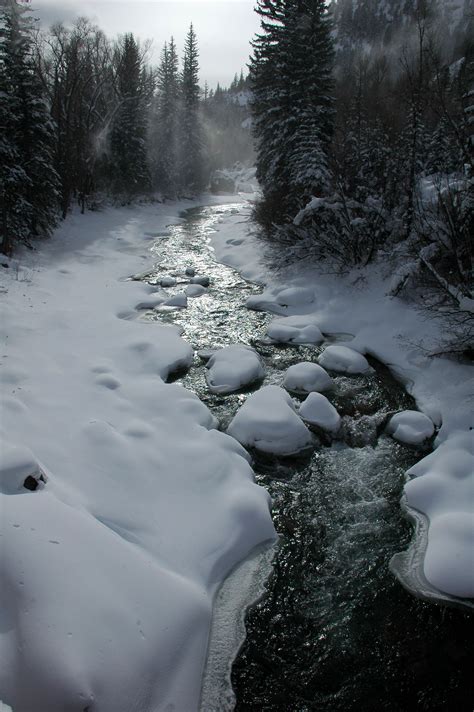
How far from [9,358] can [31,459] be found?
372 centimetres

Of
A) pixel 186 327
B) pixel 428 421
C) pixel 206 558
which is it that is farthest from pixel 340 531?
pixel 186 327

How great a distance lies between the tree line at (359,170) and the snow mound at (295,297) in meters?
1.70

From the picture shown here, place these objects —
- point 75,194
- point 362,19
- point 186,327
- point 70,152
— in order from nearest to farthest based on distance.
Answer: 1. point 186,327
2. point 70,152
3. point 75,194
4. point 362,19

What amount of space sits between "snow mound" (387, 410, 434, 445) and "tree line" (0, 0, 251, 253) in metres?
13.3

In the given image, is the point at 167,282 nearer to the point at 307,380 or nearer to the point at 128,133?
the point at 307,380

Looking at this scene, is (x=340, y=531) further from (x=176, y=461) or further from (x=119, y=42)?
(x=119, y=42)

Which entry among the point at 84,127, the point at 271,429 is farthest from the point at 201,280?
the point at 84,127

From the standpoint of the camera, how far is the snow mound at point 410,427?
270 inches

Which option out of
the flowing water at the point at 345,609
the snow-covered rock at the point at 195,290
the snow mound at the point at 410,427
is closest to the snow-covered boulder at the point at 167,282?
the snow-covered rock at the point at 195,290

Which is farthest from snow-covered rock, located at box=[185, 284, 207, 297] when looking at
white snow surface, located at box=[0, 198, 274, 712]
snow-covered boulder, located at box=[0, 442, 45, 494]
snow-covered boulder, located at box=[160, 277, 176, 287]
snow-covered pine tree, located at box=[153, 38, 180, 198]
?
snow-covered pine tree, located at box=[153, 38, 180, 198]

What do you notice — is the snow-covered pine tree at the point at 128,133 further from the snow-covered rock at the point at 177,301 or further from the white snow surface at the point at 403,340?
the snow-covered rock at the point at 177,301

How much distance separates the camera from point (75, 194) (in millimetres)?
25000

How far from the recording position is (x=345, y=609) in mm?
4285

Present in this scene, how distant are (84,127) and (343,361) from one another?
2432cm
